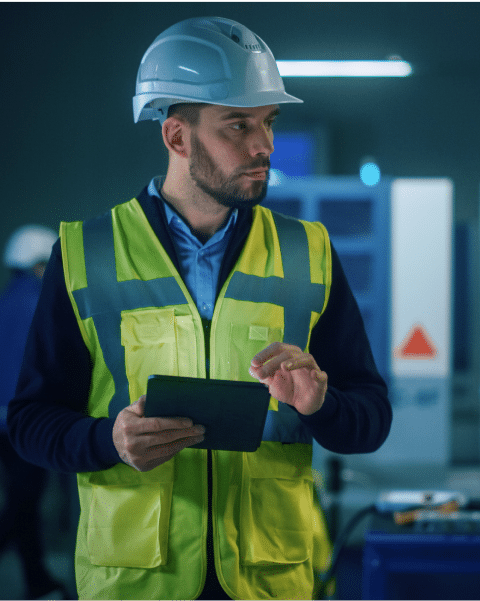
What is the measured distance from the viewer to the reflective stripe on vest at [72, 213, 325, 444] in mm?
1173

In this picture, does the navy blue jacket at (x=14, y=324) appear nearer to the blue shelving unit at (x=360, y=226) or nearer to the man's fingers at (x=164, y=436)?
the man's fingers at (x=164, y=436)

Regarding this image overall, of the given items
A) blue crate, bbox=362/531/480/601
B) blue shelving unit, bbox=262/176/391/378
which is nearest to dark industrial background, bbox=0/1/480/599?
blue crate, bbox=362/531/480/601

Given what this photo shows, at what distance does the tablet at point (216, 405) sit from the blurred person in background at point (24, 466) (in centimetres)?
173

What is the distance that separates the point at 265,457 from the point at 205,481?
0.11 meters

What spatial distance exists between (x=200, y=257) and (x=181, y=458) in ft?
1.13

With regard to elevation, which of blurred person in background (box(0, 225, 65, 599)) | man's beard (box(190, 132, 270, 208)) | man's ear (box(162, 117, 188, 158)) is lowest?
blurred person in background (box(0, 225, 65, 599))

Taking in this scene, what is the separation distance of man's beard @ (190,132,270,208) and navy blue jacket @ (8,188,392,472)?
0.05 m

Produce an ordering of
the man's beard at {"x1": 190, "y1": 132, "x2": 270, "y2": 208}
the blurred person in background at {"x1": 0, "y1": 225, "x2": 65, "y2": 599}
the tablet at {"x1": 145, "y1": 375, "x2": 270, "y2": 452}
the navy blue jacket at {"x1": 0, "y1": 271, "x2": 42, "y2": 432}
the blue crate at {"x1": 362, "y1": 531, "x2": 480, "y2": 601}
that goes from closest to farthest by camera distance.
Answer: the tablet at {"x1": 145, "y1": 375, "x2": 270, "y2": 452} → the man's beard at {"x1": 190, "y1": 132, "x2": 270, "y2": 208} → the blue crate at {"x1": 362, "y1": 531, "x2": 480, "y2": 601} → the navy blue jacket at {"x1": 0, "y1": 271, "x2": 42, "y2": 432} → the blurred person in background at {"x1": 0, "y1": 225, "x2": 65, "y2": 599}

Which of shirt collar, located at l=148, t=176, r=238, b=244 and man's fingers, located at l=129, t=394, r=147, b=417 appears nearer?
man's fingers, located at l=129, t=394, r=147, b=417

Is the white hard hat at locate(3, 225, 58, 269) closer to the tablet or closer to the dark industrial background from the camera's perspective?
the dark industrial background

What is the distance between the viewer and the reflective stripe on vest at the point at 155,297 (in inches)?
46.2

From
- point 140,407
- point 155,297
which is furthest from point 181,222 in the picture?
point 140,407

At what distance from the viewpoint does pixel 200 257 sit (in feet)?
4.03

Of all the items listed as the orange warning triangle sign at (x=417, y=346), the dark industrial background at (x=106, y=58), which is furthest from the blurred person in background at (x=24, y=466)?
the orange warning triangle sign at (x=417, y=346)
